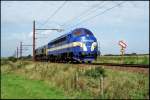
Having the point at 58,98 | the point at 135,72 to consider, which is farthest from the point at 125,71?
the point at 58,98

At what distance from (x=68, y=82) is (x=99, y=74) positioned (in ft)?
8.45

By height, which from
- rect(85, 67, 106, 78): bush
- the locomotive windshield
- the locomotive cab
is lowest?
rect(85, 67, 106, 78): bush

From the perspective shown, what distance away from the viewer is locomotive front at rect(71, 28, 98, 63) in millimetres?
40250

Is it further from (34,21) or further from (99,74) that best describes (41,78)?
(34,21)

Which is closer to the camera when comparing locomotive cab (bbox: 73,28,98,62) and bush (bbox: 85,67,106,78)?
bush (bbox: 85,67,106,78)

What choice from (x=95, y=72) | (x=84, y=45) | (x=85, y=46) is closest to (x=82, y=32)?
(x=84, y=45)

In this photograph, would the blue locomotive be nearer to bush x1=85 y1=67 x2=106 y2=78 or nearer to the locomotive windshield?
the locomotive windshield

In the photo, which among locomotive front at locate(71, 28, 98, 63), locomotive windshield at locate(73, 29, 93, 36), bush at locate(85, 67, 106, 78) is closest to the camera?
bush at locate(85, 67, 106, 78)

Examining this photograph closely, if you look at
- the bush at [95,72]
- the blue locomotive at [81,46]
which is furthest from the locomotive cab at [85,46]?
the bush at [95,72]

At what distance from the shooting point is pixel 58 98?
19.4 meters

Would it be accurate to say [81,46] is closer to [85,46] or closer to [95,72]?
[85,46]

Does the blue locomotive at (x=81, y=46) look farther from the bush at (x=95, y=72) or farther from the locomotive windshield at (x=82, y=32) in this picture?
the bush at (x=95, y=72)

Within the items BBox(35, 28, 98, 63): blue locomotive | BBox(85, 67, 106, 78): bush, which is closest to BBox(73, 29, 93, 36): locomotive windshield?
BBox(35, 28, 98, 63): blue locomotive

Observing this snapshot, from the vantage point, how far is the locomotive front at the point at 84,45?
40250mm
